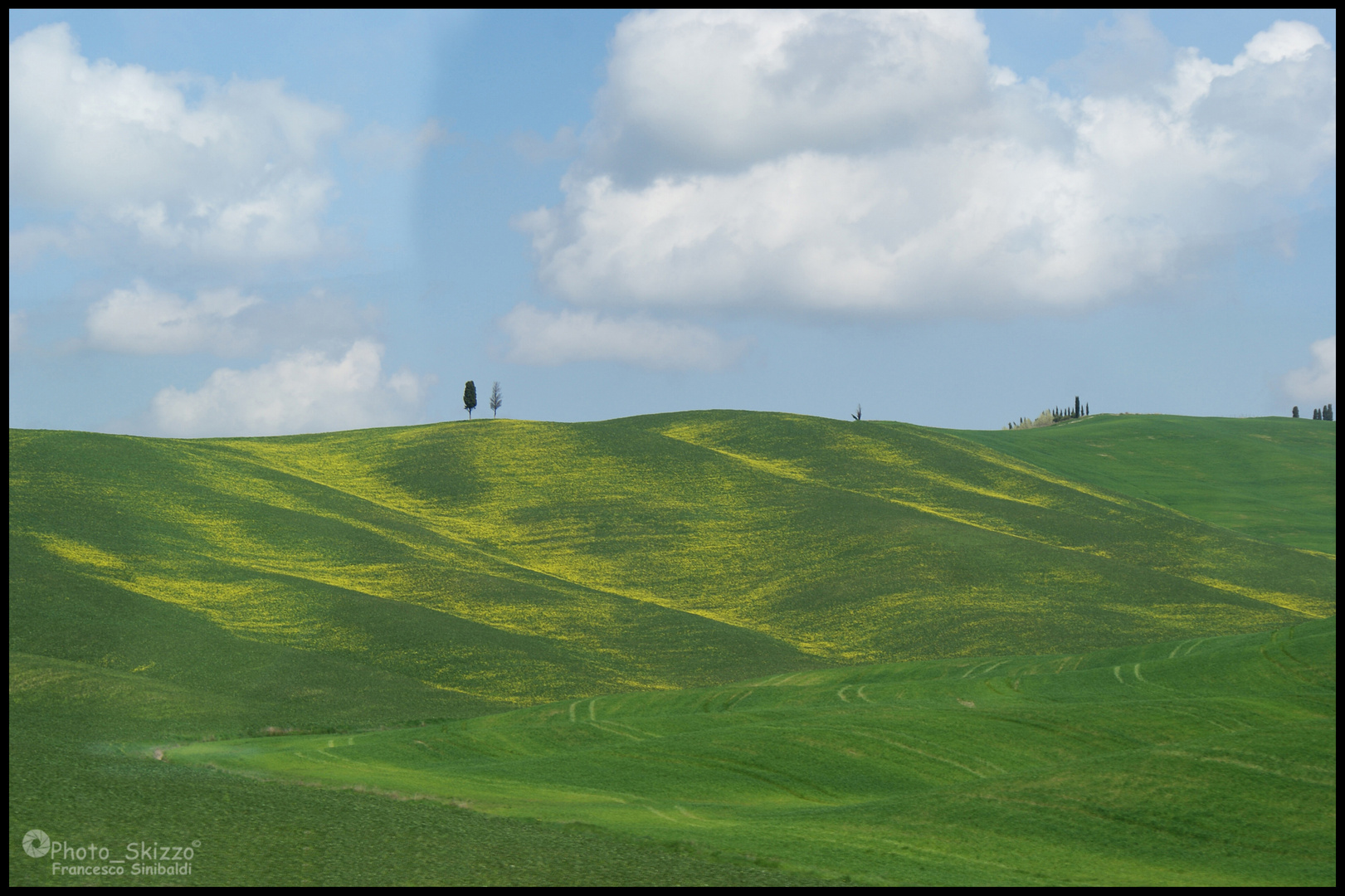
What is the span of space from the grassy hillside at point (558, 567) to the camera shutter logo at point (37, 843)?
29.9 meters

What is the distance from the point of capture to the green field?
2552 centimetres

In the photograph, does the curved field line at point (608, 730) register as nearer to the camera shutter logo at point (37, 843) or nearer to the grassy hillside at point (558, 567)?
the grassy hillside at point (558, 567)

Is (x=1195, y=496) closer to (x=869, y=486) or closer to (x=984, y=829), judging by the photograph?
(x=869, y=486)

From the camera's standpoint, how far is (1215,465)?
145875 mm

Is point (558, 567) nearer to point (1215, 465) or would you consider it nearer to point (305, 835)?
point (305, 835)

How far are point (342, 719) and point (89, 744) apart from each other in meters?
12.1

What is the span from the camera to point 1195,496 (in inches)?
5084

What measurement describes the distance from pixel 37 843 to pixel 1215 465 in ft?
504

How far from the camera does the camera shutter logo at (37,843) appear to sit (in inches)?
801

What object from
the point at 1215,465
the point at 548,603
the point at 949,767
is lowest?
the point at 949,767

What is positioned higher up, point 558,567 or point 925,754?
point 558,567

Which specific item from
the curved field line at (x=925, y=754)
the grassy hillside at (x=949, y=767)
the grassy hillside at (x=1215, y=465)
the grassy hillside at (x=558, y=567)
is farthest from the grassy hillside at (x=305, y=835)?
the grassy hillside at (x=1215, y=465)

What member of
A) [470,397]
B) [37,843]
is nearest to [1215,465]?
[470,397]

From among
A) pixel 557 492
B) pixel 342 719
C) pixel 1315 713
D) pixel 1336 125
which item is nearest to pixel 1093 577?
pixel 1315 713
